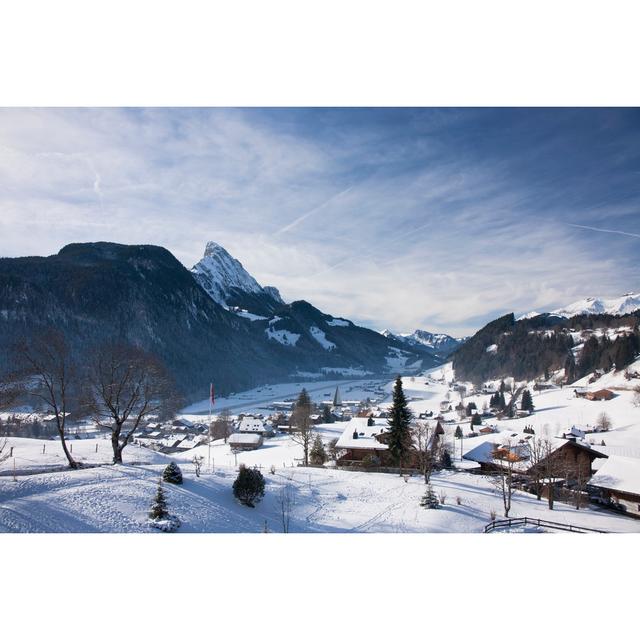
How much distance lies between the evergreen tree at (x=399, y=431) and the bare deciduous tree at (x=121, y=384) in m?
10.8

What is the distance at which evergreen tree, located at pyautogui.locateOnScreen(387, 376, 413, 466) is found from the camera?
1841cm

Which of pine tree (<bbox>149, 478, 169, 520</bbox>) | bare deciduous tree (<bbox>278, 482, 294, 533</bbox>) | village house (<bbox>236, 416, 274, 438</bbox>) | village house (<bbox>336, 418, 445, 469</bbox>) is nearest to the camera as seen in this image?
pine tree (<bbox>149, 478, 169, 520</bbox>)

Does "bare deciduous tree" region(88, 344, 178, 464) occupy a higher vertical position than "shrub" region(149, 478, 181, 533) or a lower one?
higher

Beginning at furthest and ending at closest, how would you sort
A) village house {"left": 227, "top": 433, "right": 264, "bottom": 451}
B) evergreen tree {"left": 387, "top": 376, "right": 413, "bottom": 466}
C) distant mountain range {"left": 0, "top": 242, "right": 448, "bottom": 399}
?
distant mountain range {"left": 0, "top": 242, "right": 448, "bottom": 399} → village house {"left": 227, "top": 433, "right": 264, "bottom": 451} → evergreen tree {"left": 387, "top": 376, "right": 413, "bottom": 466}

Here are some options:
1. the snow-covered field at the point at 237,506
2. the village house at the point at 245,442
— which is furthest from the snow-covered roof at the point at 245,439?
the snow-covered field at the point at 237,506

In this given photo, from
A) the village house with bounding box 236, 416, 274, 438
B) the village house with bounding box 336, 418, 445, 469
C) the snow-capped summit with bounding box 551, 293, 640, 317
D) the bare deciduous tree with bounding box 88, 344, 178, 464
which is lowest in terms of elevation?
the village house with bounding box 236, 416, 274, 438

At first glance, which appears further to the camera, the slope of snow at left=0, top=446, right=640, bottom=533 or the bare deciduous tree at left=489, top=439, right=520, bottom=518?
the bare deciduous tree at left=489, top=439, right=520, bottom=518

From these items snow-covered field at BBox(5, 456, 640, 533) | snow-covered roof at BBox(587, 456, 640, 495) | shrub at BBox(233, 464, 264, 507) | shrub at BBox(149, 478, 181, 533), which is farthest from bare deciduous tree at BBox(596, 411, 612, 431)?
shrub at BBox(149, 478, 181, 533)

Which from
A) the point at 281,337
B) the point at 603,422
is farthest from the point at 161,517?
the point at 281,337

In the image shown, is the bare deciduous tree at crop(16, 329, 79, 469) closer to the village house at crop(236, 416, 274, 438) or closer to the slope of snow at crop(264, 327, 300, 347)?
the village house at crop(236, 416, 274, 438)

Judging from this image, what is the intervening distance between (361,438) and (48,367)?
17950 mm

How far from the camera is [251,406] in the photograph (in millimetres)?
72312

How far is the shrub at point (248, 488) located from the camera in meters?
10.3

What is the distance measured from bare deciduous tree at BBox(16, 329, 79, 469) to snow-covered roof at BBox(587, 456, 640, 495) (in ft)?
56.2
